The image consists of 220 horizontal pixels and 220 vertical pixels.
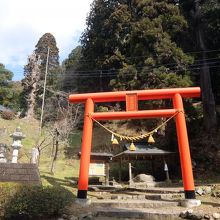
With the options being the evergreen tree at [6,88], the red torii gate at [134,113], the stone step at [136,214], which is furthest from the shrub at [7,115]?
the stone step at [136,214]

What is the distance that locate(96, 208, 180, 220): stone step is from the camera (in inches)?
375

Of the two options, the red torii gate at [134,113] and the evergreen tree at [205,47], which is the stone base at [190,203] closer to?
the red torii gate at [134,113]

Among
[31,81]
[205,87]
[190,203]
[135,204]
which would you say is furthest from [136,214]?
[31,81]

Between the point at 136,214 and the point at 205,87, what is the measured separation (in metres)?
12.9

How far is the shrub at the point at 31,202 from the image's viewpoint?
789 centimetres

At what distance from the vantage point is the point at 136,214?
386 inches

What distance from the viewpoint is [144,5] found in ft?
69.2

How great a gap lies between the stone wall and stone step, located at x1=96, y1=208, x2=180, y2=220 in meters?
2.24

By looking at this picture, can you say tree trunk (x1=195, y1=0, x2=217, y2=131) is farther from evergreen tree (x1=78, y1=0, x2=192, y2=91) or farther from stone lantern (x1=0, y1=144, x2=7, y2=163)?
stone lantern (x1=0, y1=144, x2=7, y2=163)

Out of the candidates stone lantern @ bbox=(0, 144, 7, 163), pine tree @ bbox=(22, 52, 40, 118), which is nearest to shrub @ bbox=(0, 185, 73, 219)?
stone lantern @ bbox=(0, 144, 7, 163)

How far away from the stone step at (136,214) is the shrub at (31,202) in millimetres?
1733

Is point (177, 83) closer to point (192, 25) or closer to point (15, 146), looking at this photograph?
point (192, 25)

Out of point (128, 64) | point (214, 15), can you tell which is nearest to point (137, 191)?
point (128, 64)

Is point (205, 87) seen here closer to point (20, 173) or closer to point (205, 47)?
point (205, 47)
